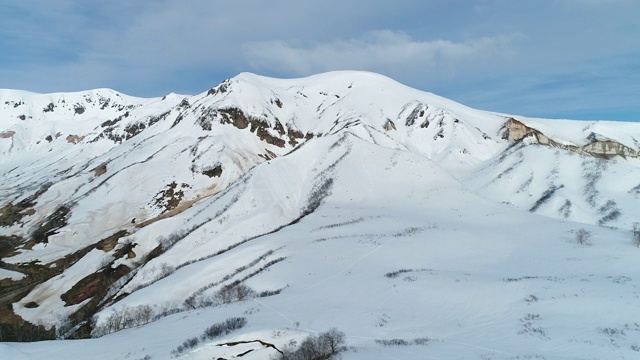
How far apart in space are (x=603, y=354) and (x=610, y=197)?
85.4 m

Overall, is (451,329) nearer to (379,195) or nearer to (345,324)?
(345,324)

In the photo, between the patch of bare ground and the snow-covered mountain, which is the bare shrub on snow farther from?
the patch of bare ground

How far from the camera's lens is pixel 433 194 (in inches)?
3342

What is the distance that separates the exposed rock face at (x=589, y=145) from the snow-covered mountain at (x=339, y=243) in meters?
0.89

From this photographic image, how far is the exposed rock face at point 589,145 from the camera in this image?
15725 cm

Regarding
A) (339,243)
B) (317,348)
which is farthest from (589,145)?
(317,348)

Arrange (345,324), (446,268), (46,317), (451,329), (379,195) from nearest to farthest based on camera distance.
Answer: (451,329), (345,324), (446,268), (46,317), (379,195)

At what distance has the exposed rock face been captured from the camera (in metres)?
157

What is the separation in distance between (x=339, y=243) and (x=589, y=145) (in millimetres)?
145899

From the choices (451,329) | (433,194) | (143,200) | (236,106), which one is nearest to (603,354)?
(451,329)

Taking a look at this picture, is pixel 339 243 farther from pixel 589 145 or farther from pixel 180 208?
pixel 589 145

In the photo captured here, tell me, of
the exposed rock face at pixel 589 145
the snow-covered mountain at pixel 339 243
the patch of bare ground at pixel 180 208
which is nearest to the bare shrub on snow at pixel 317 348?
the snow-covered mountain at pixel 339 243

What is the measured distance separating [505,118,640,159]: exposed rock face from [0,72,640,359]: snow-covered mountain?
35.0 inches

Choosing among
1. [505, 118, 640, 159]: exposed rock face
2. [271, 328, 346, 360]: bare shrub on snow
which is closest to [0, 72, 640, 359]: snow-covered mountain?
[505, 118, 640, 159]: exposed rock face
